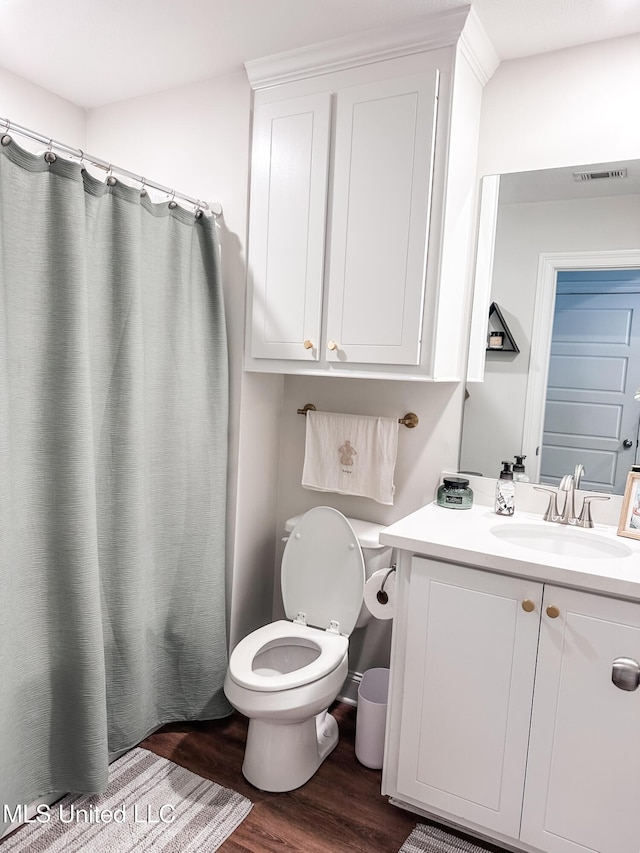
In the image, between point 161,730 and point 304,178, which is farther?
point 161,730

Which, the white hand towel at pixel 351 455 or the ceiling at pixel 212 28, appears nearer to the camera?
the ceiling at pixel 212 28

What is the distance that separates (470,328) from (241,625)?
4.84 feet

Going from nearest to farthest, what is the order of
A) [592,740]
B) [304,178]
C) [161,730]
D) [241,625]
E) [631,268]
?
[592,740], [631,268], [304,178], [161,730], [241,625]

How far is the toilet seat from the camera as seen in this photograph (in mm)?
1790

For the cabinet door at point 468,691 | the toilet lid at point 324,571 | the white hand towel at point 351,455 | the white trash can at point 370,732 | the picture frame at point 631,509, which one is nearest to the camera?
the cabinet door at point 468,691

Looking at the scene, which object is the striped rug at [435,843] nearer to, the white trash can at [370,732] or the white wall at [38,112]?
the white trash can at [370,732]

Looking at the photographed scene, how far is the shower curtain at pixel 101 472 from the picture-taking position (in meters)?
1.57

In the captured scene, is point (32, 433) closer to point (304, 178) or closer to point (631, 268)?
point (304, 178)

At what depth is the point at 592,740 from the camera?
1.46 m

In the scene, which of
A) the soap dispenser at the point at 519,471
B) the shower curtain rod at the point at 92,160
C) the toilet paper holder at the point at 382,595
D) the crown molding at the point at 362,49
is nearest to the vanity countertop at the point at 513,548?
the soap dispenser at the point at 519,471

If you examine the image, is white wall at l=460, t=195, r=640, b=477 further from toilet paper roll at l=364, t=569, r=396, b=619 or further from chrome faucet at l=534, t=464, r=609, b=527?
toilet paper roll at l=364, t=569, r=396, b=619

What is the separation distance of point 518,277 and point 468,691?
1.32 metres

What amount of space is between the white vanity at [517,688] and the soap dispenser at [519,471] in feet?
0.86

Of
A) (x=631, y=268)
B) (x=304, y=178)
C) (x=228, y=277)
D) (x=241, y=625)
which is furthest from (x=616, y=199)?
(x=241, y=625)
